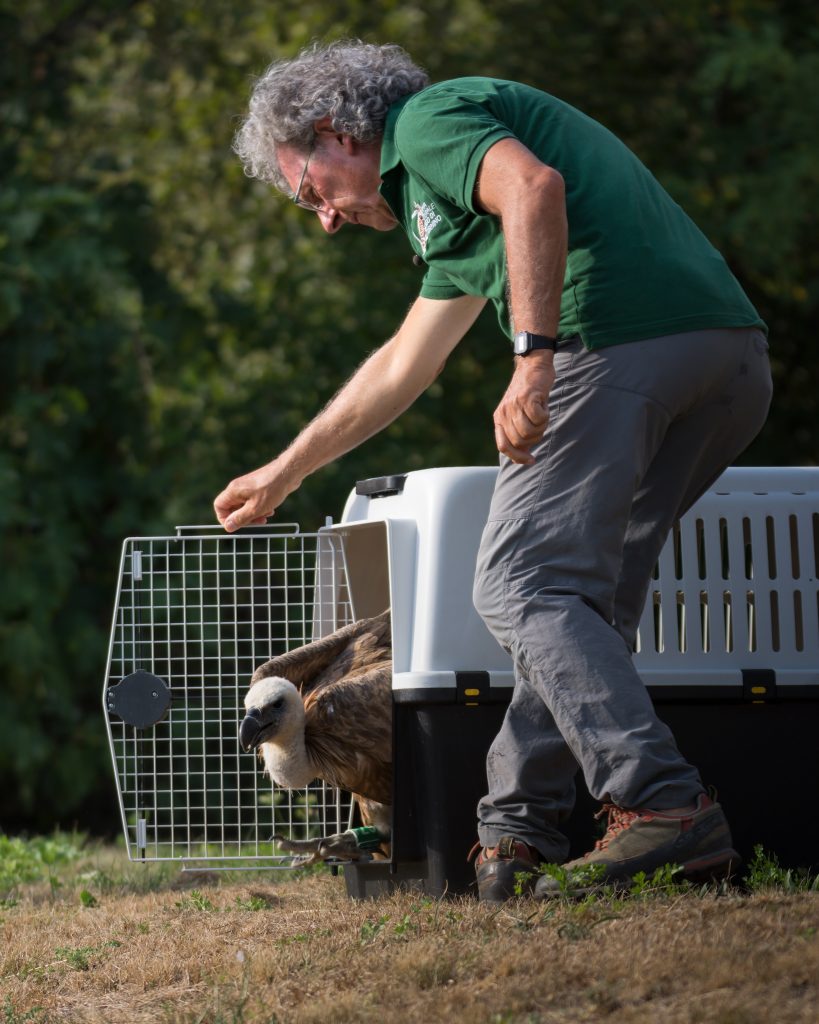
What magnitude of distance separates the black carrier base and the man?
23 centimetres

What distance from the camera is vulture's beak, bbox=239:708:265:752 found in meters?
3.26

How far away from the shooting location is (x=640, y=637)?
3.20 meters

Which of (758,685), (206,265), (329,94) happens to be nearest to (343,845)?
(758,685)

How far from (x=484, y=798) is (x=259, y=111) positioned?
1.57 meters

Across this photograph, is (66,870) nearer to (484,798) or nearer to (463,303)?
(484,798)

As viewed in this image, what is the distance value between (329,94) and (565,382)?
820 millimetres

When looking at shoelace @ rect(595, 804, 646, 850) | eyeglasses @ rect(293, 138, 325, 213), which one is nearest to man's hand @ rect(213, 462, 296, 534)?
eyeglasses @ rect(293, 138, 325, 213)

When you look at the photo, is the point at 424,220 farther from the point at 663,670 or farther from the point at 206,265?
the point at 206,265

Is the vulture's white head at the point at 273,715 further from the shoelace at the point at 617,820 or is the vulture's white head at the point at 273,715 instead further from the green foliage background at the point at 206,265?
the green foliage background at the point at 206,265

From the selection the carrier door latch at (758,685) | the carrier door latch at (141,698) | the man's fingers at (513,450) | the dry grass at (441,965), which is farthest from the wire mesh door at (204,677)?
the carrier door latch at (758,685)

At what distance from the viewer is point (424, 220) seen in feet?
9.22

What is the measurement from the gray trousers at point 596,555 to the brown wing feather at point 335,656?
2.02 ft

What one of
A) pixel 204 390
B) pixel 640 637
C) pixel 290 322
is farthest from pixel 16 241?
pixel 640 637

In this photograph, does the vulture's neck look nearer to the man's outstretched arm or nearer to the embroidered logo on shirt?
the man's outstretched arm
